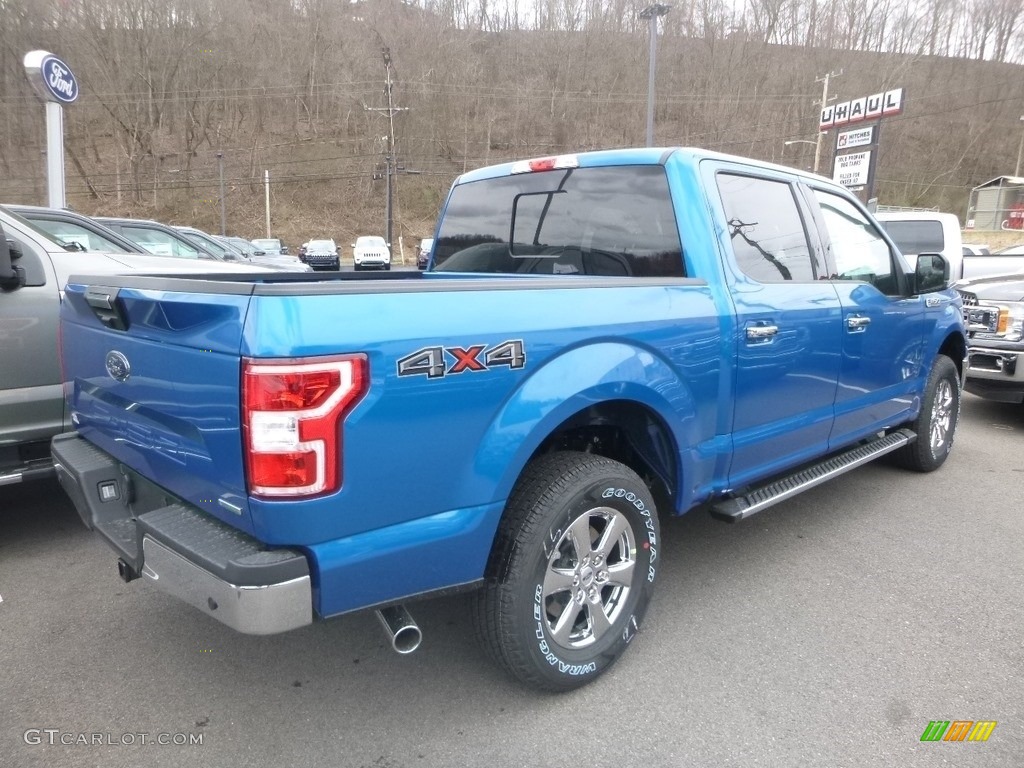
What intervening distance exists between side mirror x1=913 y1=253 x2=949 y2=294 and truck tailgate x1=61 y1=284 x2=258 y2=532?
4057mm

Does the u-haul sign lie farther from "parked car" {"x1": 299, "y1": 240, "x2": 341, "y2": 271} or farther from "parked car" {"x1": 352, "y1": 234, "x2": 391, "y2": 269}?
"parked car" {"x1": 299, "y1": 240, "x2": 341, "y2": 271}

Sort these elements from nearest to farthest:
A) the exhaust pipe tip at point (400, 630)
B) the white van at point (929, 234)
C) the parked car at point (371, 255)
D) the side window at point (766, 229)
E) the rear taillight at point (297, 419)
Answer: the rear taillight at point (297, 419)
the exhaust pipe tip at point (400, 630)
the side window at point (766, 229)
the white van at point (929, 234)
the parked car at point (371, 255)

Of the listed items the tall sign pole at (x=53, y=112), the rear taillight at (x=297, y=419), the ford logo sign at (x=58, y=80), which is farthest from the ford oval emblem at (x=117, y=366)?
the ford logo sign at (x=58, y=80)

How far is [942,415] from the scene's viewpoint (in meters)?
5.09

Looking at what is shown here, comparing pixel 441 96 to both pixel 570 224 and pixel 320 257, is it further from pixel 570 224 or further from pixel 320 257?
pixel 570 224

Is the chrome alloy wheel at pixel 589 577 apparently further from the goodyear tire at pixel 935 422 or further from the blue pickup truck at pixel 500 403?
the goodyear tire at pixel 935 422

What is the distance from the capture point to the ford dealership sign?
34.8 ft

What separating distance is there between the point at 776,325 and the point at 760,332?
0.48 feet

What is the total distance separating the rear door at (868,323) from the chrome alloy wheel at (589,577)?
5.88 ft

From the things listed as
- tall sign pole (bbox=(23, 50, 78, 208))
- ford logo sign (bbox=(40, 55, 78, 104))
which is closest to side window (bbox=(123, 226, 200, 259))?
tall sign pole (bbox=(23, 50, 78, 208))

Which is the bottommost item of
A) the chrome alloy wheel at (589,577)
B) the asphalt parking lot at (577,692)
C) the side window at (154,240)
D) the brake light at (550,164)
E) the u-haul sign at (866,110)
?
the asphalt parking lot at (577,692)

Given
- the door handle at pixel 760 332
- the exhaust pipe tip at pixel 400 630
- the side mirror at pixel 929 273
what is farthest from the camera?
the side mirror at pixel 929 273

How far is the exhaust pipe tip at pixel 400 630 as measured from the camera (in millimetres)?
2012

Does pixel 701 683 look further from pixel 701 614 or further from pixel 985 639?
pixel 985 639
